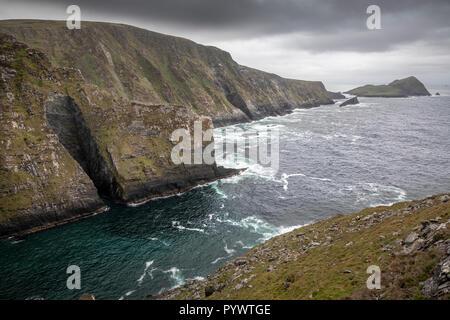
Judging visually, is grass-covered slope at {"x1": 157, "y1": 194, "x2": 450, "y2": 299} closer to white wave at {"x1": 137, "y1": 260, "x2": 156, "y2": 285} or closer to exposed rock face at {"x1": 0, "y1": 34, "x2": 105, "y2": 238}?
white wave at {"x1": 137, "y1": 260, "x2": 156, "y2": 285}

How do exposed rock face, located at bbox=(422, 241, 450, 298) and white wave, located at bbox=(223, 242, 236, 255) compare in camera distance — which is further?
white wave, located at bbox=(223, 242, 236, 255)

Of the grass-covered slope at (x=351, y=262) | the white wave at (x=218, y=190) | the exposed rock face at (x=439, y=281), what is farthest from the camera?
the white wave at (x=218, y=190)

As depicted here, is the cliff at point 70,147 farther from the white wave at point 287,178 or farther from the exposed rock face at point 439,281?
the exposed rock face at point 439,281

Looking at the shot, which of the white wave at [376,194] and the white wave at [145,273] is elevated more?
the white wave at [376,194]

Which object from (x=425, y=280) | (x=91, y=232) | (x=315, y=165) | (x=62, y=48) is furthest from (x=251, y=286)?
(x=62, y=48)

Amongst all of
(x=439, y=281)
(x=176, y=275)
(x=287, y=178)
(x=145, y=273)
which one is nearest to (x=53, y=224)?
(x=145, y=273)

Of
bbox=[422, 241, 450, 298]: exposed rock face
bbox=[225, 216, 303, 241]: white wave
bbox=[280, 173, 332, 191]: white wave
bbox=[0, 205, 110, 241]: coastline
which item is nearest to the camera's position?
bbox=[422, 241, 450, 298]: exposed rock face

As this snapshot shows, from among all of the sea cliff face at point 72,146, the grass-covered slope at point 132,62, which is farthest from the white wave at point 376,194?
the grass-covered slope at point 132,62

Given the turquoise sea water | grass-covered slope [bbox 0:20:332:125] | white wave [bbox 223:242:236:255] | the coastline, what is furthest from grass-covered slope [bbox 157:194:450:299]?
grass-covered slope [bbox 0:20:332:125]

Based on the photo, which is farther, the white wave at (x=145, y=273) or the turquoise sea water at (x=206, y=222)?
the turquoise sea water at (x=206, y=222)
